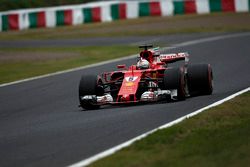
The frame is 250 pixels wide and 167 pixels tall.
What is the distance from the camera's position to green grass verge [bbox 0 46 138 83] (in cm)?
2484

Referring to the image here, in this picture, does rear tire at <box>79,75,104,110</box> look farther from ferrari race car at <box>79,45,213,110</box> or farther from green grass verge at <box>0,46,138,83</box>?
green grass verge at <box>0,46,138,83</box>

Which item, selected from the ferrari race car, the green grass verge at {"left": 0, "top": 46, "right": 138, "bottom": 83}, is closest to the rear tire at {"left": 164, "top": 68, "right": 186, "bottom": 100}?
the ferrari race car

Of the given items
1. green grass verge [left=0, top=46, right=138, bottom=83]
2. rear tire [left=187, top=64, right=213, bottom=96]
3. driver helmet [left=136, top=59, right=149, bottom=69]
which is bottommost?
green grass verge [left=0, top=46, right=138, bottom=83]

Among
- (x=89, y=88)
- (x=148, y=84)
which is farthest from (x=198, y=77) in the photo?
(x=89, y=88)

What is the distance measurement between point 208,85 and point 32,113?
10.7 feet

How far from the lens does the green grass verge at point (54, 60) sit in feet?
81.5

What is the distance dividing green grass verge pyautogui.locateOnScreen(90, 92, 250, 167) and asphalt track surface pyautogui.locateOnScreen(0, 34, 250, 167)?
1.68 ft

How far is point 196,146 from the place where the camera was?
9523 millimetres

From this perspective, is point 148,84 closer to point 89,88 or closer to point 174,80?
point 174,80

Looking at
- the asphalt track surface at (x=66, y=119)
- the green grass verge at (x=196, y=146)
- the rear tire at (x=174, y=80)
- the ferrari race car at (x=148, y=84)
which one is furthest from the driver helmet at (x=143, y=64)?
the green grass verge at (x=196, y=146)

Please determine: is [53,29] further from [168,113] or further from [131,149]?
[131,149]

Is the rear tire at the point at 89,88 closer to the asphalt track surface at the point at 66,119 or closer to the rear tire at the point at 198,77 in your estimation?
the asphalt track surface at the point at 66,119

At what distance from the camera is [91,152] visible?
384 inches

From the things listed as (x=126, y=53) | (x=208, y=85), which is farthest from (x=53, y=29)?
(x=208, y=85)
